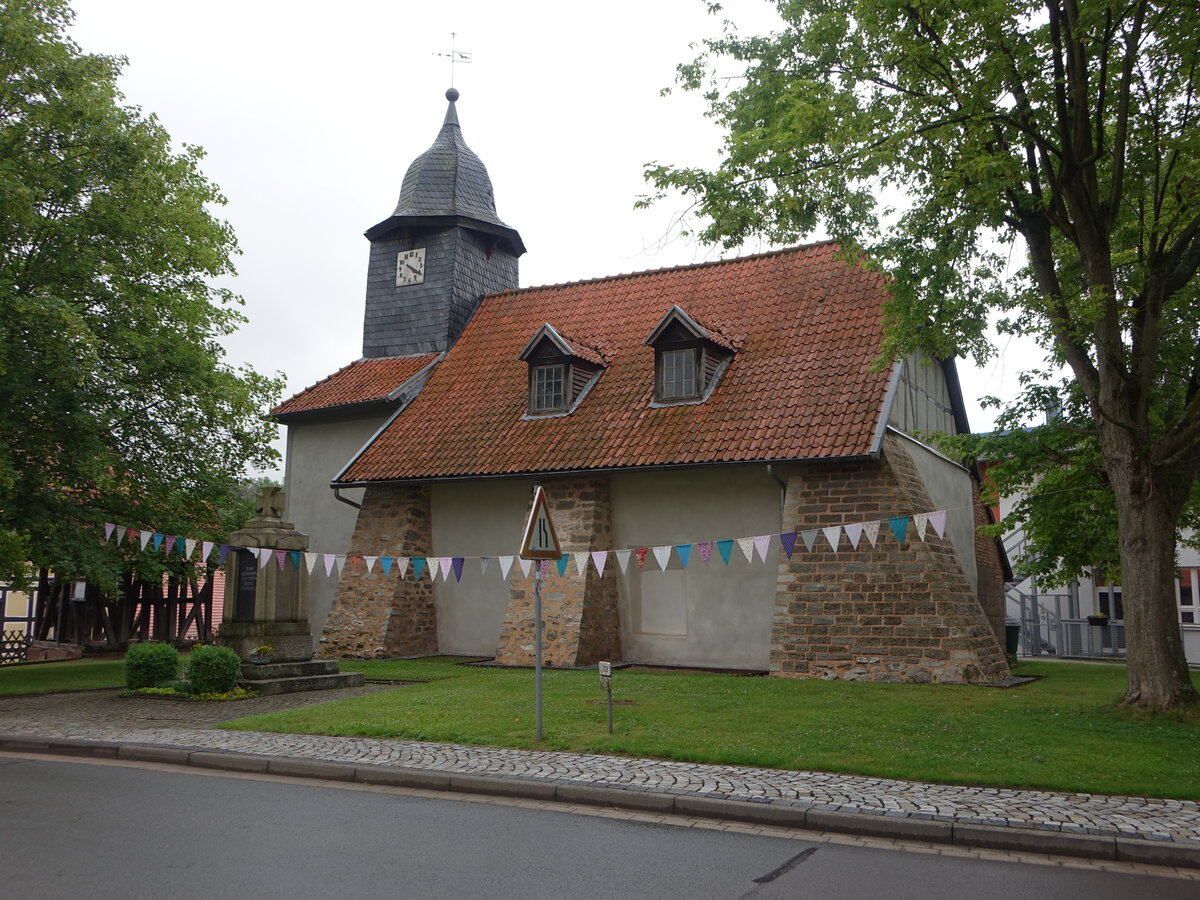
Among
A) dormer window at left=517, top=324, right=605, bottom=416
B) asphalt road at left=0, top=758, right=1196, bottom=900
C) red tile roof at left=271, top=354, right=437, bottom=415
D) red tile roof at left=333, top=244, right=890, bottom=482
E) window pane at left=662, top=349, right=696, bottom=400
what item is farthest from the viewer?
red tile roof at left=271, top=354, right=437, bottom=415

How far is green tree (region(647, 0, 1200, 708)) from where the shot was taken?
403 inches

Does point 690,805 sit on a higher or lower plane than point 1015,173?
lower

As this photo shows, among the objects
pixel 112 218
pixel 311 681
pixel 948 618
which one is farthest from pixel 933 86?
pixel 112 218

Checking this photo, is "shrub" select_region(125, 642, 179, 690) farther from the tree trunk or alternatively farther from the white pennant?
the tree trunk

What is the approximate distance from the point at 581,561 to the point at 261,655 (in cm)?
523

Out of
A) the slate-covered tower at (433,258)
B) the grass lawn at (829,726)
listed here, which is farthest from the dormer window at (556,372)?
the grass lawn at (829,726)

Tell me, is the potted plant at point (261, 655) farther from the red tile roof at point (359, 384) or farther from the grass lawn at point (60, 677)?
the red tile roof at point (359, 384)

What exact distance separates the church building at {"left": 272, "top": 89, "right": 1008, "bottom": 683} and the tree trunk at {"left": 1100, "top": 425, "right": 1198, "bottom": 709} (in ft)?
7.88

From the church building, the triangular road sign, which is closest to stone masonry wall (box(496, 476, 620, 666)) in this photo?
the church building

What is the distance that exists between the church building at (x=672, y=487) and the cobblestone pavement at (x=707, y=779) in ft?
18.0

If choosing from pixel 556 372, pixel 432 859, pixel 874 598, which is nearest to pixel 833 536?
pixel 874 598

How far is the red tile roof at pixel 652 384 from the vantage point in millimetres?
15227

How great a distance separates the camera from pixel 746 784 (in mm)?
7086

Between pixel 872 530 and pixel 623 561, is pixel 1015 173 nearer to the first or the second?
pixel 872 530
